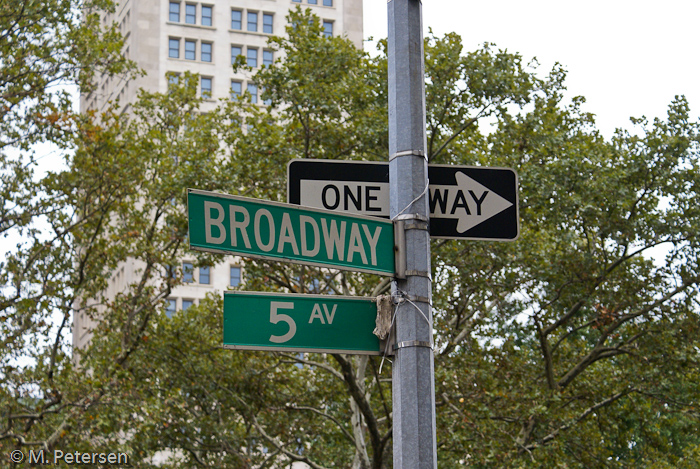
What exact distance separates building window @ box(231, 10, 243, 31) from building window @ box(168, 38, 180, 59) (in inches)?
180

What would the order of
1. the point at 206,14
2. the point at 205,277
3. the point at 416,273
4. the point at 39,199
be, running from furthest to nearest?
the point at 206,14, the point at 205,277, the point at 39,199, the point at 416,273

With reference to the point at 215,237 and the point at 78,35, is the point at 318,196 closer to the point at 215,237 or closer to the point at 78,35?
the point at 215,237

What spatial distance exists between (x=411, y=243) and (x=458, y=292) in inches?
684

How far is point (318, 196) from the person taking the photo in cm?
424

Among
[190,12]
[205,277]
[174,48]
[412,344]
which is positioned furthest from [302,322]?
[190,12]

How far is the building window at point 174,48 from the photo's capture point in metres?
68.1

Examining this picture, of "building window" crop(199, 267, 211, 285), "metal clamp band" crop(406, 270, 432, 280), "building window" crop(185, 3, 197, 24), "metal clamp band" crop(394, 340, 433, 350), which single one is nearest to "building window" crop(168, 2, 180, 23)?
"building window" crop(185, 3, 197, 24)

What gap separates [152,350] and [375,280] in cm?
560

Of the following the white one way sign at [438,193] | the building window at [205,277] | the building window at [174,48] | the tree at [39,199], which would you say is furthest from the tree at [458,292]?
the building window at [174,48]

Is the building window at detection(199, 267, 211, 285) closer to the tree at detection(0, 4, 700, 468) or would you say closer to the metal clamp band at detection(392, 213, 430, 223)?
the tree at detection(0, 4, 700, 468)

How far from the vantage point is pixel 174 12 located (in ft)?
226

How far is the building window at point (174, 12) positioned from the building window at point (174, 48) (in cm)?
163

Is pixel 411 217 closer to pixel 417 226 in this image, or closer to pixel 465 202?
pixel 417 226

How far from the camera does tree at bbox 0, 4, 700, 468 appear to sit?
1883 cm
